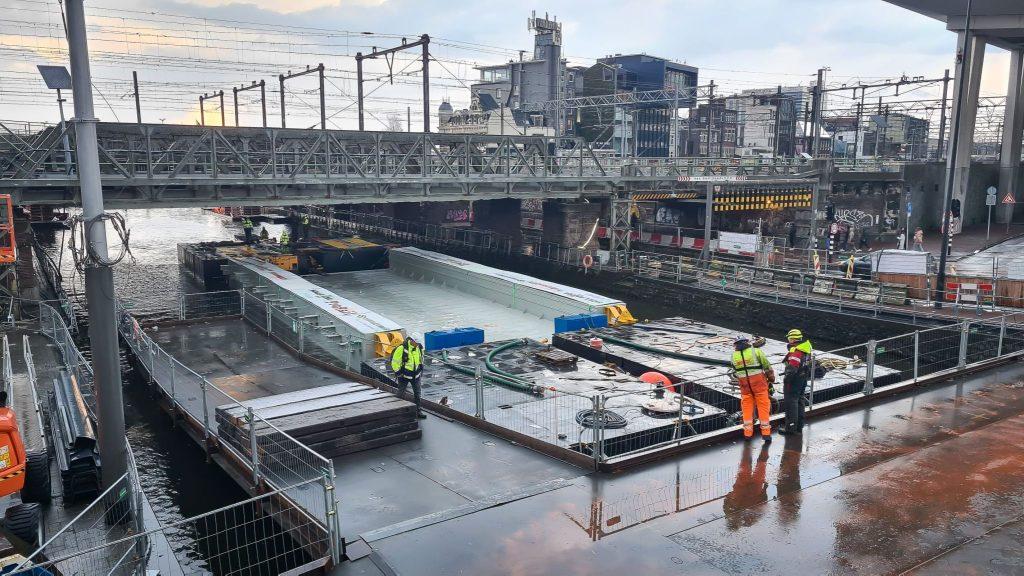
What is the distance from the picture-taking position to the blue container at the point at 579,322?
22.9 m

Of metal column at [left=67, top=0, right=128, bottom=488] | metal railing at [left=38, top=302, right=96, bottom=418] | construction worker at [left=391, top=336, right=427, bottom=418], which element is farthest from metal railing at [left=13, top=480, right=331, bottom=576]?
metal railing at [left=38, top=302, right=96, bottom=418]

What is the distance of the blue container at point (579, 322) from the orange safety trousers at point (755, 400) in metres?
11.5

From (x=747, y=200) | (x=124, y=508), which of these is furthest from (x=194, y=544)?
(x=747, y=200)

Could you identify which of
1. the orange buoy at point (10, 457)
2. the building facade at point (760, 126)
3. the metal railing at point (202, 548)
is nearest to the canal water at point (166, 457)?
the metal railing at point (202, 548)

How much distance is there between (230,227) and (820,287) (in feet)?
195

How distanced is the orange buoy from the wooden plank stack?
304 cm

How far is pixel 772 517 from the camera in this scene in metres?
8.95

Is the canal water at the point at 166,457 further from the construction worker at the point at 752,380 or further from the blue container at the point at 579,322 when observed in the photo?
the blue container at the point at 579,322

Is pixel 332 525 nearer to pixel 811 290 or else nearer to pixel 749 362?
pixel 749 362

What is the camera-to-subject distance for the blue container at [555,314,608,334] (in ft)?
75.0

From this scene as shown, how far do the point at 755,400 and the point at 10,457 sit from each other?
34.9 ft

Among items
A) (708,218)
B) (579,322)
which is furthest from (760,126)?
(579,322)

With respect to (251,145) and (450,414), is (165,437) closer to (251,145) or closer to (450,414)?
(450,414)

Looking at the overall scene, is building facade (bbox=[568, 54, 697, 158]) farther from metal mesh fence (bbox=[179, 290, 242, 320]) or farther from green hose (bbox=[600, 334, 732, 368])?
green hose (bbox=[600, 334, 732, 368])
